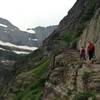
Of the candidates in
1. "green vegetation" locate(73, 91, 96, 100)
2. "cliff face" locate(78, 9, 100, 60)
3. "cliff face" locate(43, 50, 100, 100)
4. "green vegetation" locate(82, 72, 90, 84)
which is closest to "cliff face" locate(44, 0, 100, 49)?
"cliff face" locate(78, 9, 100, 60)

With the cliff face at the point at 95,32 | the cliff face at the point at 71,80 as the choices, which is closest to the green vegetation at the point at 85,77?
the cliff face at the point at 71,80

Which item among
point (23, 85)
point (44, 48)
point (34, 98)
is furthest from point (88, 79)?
point (44, 48)

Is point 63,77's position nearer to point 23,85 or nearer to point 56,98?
point 56,98

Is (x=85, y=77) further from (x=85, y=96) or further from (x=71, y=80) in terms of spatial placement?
(x=71, y=80)

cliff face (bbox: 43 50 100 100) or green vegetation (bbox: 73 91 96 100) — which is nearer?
green vegetation (bbox: 73 91 96 100)

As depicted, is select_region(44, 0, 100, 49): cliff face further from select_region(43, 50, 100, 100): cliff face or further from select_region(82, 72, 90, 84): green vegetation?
select_region(82, 72, 90, 84): green vegetation

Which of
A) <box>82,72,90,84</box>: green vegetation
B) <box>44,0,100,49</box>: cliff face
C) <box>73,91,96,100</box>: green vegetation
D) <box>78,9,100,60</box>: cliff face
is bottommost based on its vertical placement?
<box>73,91,96,100</box>: green vegetation

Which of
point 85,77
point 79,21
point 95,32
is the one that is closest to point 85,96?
point 85,77

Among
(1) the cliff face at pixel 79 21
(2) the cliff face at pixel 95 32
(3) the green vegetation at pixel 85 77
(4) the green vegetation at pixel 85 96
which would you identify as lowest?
(4) the green vegetation at pixel 85 96

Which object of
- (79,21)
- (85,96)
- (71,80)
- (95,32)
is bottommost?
(85,96)

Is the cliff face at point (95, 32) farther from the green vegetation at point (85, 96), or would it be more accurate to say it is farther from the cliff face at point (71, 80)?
the green vegetation at point (85, 96)

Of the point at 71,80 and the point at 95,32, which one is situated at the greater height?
the point at 95,32

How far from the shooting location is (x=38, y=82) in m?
85.1

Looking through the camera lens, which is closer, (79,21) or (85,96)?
(85,96)
